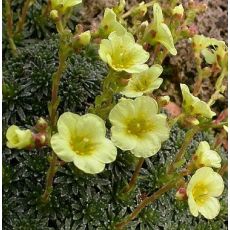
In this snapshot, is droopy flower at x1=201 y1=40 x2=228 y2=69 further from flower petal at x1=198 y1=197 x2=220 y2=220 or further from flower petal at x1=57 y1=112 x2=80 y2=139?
flower petal at x1=57 y1=112 x2=80 y2=139

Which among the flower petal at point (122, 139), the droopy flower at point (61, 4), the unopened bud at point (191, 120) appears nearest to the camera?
the flower petal at point (122, 139)

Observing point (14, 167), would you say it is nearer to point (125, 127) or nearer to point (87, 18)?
point (125, 127)

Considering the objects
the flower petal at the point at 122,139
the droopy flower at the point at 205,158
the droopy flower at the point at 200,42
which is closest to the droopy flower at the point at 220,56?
the droopy flower at the point at 200,42

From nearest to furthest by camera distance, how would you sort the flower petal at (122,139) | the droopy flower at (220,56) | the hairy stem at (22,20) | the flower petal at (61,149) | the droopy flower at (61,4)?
the flower petal at (61,149)
the flower petal at (122,139)
the droopy flower at (61,4)
the droopy flower at (220,56)
the hairy stem at (22,20)

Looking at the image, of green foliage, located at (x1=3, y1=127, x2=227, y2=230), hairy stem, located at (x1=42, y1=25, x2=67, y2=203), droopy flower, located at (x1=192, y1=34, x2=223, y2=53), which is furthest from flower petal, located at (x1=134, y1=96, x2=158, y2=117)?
droopy flower, located at (x1=192, y1=34, x2=223, y2=53)

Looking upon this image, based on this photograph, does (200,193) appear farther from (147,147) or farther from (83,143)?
(83,143)

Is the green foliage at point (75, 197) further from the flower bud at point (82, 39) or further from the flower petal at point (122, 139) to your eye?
the flower bud at point (82, 39)

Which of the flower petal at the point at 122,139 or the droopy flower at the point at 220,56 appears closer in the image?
the flower petal at the point at 122,139
